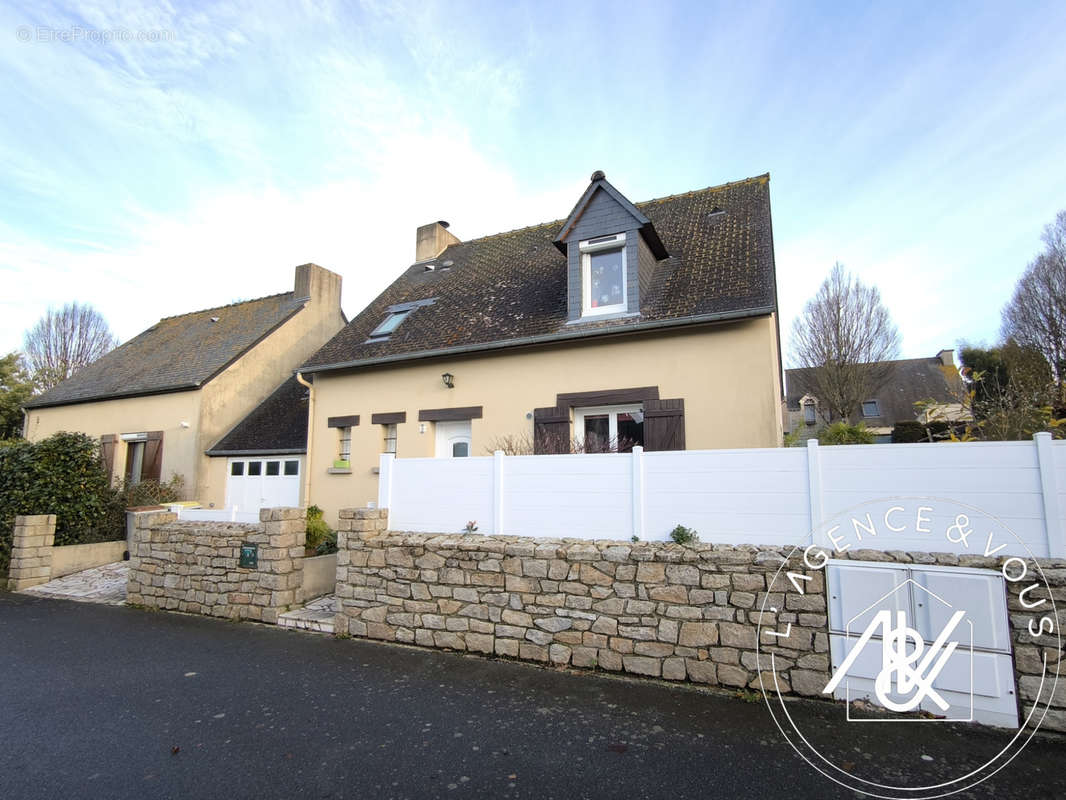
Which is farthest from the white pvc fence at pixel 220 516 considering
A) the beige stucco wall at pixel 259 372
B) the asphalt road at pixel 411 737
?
the beige stucco wall at pixel 259 372

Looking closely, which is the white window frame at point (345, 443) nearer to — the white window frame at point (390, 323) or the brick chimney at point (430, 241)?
the white window frame at point (390, 323)

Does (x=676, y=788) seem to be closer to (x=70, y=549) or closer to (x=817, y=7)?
(x=817, y=7)

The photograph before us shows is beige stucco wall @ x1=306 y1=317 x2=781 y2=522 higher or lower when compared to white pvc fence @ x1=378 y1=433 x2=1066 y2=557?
higher

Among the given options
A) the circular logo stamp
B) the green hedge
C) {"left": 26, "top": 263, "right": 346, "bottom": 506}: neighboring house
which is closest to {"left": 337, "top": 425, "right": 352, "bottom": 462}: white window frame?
{"left": 26, "top": 263, "right": 346, "bottom": 506}: neighboring house

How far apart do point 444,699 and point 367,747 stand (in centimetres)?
89

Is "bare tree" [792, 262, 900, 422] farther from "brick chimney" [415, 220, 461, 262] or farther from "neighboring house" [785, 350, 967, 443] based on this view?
"brick chimney" [415, 220, 461, 262]

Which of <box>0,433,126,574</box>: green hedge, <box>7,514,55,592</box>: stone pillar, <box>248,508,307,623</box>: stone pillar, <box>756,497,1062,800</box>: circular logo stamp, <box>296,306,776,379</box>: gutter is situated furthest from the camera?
<box>0,433,126,574</box>: green hedge

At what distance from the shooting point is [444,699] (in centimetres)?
432

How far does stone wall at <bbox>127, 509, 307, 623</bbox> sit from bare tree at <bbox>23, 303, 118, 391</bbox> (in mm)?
26909

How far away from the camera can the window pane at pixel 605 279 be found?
931 cm

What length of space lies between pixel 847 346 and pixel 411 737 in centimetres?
2244

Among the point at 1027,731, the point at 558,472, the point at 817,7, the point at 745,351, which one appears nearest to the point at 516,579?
the point at 558,472

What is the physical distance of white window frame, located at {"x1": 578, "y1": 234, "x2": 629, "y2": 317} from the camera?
9086 millimetres

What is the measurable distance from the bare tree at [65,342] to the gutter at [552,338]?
25.2 m
